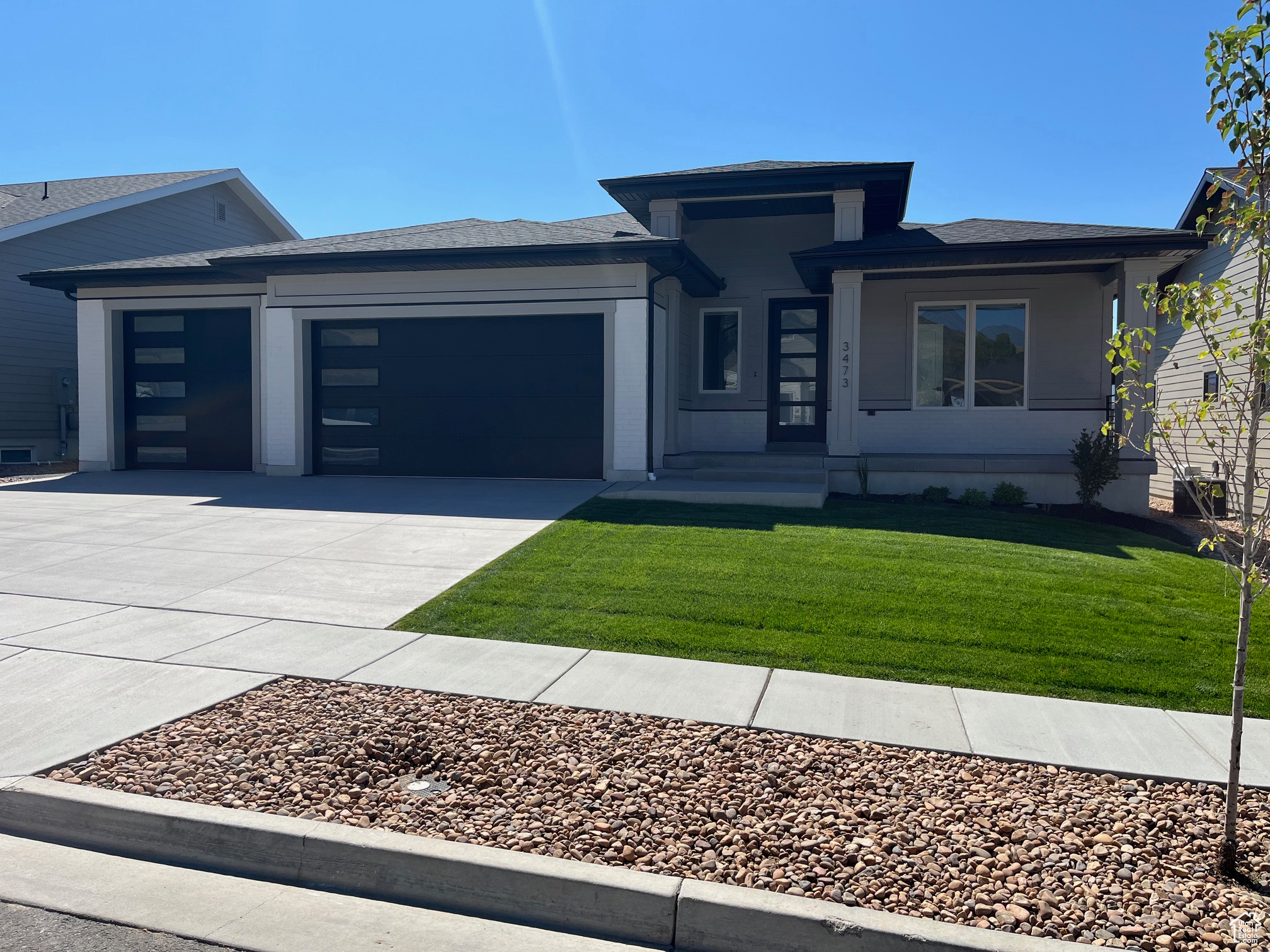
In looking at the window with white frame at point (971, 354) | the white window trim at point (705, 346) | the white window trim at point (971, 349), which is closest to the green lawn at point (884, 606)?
the white window trim at point (971, 349)

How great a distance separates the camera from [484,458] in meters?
14.8

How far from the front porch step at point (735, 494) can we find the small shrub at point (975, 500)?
6.95 ft

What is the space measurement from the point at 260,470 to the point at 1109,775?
14.5 meters

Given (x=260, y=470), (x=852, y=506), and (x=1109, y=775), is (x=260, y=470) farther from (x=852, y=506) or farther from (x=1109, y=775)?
(x=1109, y=775)

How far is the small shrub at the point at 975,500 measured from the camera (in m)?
13.1

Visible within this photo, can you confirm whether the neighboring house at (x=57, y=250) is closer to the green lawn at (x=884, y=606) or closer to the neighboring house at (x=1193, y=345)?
the green lawn at (x=884, y=606)

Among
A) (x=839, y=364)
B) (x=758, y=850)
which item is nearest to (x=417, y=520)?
(x=839, y=364)

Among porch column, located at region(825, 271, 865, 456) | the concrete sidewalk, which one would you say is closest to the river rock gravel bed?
the concrete sidewalk

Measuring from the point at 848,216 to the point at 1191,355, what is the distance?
7.68m

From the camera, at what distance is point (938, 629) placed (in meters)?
6.88

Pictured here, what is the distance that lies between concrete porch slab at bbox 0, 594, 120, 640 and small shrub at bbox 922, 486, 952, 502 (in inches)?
408

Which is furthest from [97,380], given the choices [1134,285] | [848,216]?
[1134,285]

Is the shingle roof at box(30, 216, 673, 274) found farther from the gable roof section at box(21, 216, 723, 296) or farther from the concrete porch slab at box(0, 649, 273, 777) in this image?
the concrete porch slab at box(0, 649, 273, 777)

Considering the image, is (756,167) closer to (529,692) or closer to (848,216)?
(848,216)
